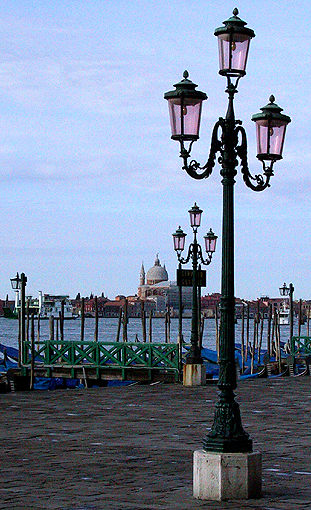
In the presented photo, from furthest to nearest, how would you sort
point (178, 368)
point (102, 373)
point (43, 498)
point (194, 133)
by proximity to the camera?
point (102, 373)
point (178, 368)
point (194, 133)
point (43, 498)

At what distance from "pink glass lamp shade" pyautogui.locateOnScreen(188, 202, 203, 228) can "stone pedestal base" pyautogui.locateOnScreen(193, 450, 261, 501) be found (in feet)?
62.6

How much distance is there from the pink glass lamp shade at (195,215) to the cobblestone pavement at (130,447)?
497 centimetres

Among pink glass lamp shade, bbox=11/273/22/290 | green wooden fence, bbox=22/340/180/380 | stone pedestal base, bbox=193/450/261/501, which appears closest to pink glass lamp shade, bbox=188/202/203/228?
green wooden fence, bbox=22/340/180/380

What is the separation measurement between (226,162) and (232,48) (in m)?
Result: 1.26

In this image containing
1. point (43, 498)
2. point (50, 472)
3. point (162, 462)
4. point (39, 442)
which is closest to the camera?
point (43, 498)

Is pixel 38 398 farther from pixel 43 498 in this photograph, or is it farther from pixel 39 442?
pixel 43 498

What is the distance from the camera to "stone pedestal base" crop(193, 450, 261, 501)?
35.8 ft

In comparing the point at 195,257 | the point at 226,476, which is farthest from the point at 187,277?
the point at 226,476

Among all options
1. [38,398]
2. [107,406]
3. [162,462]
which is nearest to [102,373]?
[38,398]

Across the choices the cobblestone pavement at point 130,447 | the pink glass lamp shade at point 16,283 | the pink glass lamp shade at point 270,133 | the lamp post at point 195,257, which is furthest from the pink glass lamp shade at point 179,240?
the pink glass lamp shade at point 270,133

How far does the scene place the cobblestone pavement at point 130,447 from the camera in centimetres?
1104

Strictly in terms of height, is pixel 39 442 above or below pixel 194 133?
below

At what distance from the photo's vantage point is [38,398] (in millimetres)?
26438

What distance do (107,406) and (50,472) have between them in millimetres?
10944
